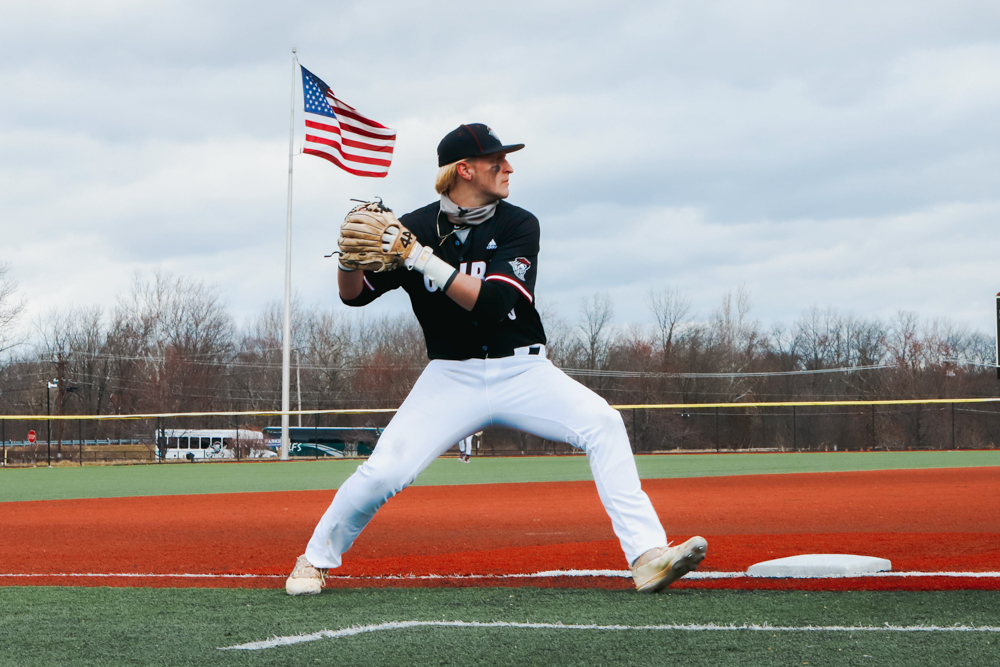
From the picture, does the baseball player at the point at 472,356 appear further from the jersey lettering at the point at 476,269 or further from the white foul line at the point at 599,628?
the white foul line at the point at 599,628

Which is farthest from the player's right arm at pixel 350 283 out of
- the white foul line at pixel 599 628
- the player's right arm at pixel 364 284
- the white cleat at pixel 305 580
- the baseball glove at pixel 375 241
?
the white foul line at pixel 599 628

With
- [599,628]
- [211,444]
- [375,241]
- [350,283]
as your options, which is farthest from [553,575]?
[211,444]

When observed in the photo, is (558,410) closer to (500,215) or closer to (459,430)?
(459,430)

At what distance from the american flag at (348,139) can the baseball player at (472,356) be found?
1436 cm

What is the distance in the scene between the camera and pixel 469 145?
419cm

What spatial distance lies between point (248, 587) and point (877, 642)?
9.58 ft

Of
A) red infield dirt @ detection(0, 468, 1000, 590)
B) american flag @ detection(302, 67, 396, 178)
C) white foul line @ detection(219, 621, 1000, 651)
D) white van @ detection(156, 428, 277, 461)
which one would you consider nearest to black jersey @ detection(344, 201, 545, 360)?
white foul line @ detection(219, 621, 1000, 651)

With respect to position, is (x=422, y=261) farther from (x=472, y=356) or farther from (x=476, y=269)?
(x=472, y=356)

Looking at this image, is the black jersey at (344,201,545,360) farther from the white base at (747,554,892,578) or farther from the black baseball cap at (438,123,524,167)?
the white base at (747,554,892,578)

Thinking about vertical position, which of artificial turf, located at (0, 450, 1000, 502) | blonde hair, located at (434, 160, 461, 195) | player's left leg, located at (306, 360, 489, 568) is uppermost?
blonde hair, located at (434, 160, 461, 195)

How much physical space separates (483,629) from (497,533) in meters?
5.12

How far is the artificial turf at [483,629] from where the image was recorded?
2969 mm

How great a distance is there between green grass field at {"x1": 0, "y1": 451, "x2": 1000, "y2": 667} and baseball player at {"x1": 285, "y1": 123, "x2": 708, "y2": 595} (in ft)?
0.91

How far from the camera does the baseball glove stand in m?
3.77
